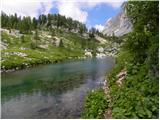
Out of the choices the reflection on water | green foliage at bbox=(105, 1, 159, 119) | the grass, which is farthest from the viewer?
the grass

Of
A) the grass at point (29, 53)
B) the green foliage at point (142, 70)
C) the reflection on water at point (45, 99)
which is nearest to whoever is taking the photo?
the green foliage at point (142, 70)

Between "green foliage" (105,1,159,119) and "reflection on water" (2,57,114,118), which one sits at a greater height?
"green foliage" (105,1,159,119)

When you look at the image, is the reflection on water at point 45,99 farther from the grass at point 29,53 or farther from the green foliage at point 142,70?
the grass at point 29,53

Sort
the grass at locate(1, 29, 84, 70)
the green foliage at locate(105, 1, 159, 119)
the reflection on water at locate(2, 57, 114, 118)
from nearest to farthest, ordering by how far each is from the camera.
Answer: the green foliage at locate(105, 1, 159, 119), the reflection on water at locate(2, 57, 114, 118), the grass at locate(1, 29, 84, 70)

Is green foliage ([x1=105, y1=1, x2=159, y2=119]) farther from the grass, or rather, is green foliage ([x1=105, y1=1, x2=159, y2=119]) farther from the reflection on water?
the grass

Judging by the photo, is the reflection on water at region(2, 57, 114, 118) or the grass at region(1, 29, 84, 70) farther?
the grass at region(1, 29, 84, 70)

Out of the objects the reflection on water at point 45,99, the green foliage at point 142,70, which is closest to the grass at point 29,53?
the reflection on water at point 45,99

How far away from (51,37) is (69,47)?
17.1 meters

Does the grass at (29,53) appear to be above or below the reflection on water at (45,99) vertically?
above

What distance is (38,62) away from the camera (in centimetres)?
9275

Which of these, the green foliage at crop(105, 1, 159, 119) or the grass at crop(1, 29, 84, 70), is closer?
the green foliage at crop(105, 1, 159, 119)

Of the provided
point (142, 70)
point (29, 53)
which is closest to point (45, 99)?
point (142, 70)

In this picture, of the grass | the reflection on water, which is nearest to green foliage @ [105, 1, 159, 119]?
the reflection on water

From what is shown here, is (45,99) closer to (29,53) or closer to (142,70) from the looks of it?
(142,70)
